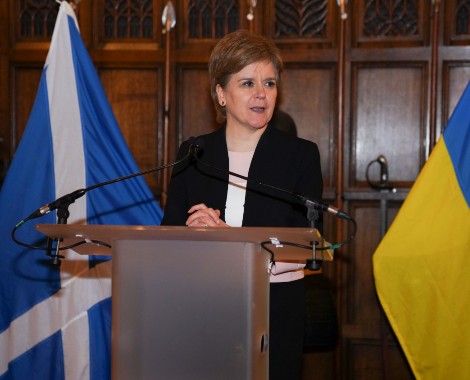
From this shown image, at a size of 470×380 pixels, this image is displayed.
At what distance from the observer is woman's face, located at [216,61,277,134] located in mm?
2299

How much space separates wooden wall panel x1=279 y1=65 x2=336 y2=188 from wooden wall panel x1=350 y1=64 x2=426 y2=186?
14 centimetres

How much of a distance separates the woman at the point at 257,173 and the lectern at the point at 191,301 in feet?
1.43

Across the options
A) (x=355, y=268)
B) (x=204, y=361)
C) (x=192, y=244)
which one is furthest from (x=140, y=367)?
(x=355, y=268)

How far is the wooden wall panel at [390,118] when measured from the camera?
14.0ft

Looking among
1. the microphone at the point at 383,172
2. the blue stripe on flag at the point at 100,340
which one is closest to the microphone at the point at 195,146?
the blue stripe on flag at the point at 100,340

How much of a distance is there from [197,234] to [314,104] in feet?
9.33

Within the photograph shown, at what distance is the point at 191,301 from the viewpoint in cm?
167

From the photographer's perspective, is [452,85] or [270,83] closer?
[270,83]

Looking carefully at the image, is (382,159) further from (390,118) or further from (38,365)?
(38,365)

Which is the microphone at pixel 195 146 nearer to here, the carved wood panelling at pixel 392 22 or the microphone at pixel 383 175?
the microphone at pixel 383 175

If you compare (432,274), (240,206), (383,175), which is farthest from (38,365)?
(383,175)

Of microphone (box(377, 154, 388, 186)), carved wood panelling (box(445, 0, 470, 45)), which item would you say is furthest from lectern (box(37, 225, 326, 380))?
carved wood panelling (box(445, 0, 470, 45))

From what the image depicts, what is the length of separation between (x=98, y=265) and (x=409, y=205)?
56.3 inches

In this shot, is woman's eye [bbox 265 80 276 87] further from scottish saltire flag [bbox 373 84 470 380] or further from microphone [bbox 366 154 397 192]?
microphone [bbox 366 154 397 192]
